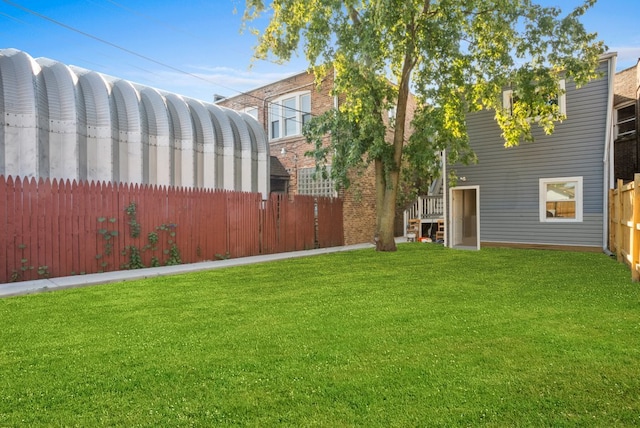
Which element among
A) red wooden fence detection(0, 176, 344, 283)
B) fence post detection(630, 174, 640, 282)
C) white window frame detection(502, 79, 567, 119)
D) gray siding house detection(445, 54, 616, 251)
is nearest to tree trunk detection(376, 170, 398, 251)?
gray siding house detection(445, 54, 616, 251)

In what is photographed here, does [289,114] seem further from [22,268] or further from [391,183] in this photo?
[22,268]

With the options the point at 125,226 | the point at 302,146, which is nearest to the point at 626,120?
the point at 302,146

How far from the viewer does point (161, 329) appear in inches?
176

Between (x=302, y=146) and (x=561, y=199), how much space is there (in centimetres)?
1027

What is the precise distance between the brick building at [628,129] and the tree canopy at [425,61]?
7886 millimetres

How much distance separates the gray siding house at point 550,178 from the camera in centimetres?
1216

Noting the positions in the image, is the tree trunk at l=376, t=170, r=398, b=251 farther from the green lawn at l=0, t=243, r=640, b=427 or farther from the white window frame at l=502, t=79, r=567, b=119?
the green lawn at l=0, t=243, r=640, b=427

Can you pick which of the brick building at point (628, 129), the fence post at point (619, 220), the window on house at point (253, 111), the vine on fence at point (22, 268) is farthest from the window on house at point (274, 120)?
the brick building at point (628, 129)

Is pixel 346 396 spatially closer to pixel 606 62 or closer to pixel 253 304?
pixel 253 304

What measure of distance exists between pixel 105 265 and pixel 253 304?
5.43 m

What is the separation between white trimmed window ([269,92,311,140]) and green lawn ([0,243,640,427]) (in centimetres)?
1234

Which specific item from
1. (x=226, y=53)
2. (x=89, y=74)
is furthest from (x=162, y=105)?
(x=226, y=53)

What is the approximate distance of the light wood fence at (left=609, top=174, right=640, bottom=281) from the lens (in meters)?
7.20

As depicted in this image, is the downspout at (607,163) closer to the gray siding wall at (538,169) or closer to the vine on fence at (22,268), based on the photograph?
the gray siding wall at (538,169)
